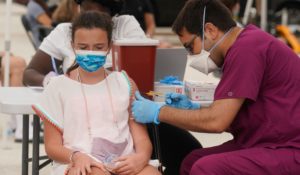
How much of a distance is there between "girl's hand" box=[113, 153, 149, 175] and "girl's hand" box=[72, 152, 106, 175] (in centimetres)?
7

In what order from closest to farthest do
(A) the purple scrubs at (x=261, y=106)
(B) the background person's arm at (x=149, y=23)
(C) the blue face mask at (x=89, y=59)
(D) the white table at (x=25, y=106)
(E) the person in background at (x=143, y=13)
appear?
(A) the purple scrubs at (x=261, y=106)
(C) the blue face mask at (x=89, y=59)
(D) the white table at (x=25, y=106)
(E) the person in background at (x=143, y=13)
(B) the background person's arm at (x=149, y=23)

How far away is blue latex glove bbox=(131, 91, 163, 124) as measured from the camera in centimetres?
314

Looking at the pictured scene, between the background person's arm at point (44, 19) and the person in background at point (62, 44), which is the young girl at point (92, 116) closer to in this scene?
the person in background at point (62, 44)

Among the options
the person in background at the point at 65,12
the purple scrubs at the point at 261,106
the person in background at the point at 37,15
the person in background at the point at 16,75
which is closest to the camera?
the purple scrubs at the point at 261,106

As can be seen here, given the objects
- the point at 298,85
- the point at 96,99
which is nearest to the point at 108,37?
the point at 96,99

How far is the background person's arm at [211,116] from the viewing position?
2.95 m

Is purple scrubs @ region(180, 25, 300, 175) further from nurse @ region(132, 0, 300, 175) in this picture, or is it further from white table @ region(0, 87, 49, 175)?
white table @ region(0, 87, 49, 175)

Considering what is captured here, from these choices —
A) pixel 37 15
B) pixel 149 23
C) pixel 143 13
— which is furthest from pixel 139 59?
pixel 149 23

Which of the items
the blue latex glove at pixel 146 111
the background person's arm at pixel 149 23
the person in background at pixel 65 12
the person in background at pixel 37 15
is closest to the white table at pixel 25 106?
the blue latex glove at pixel 146 111

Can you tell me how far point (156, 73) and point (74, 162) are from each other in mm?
897

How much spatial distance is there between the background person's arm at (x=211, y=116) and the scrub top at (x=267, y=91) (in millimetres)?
35

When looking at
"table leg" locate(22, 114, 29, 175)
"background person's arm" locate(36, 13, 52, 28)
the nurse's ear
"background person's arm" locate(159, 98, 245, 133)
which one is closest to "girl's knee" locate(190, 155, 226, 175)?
"background person's arm" locate(159, 98, 245, 133)

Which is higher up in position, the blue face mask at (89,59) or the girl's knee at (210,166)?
the blue face mask at (89,59)

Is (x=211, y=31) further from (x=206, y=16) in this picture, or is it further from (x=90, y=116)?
(x=90, y=116)
